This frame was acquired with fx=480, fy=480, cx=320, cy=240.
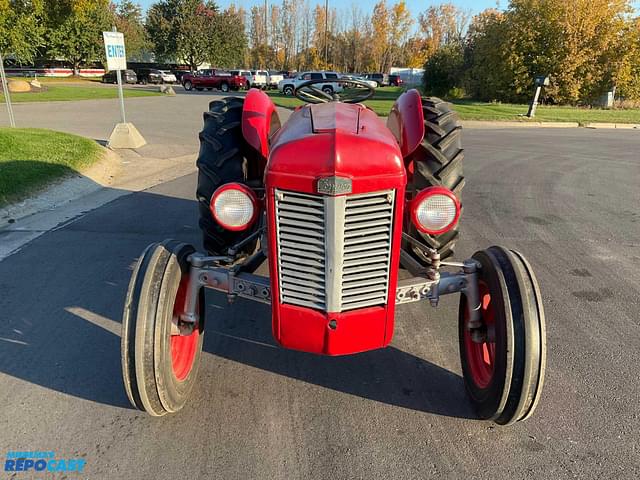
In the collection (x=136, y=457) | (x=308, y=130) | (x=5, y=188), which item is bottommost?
(x=136, y=457)

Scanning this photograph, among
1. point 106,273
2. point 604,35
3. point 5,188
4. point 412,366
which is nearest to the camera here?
point 412,366

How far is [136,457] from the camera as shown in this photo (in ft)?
7.47

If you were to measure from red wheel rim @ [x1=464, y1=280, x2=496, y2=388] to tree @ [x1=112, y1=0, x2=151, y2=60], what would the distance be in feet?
216

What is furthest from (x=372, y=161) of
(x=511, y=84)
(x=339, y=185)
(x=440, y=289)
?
(x=511, y=84)

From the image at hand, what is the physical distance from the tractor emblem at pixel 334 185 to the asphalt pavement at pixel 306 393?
1.26m

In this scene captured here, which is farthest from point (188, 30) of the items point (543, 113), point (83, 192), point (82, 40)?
point (83, 192)

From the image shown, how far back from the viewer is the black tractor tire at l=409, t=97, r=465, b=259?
3268mm

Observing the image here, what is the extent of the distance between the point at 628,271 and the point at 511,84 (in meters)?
22.5

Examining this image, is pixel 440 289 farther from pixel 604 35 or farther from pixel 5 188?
pixel 604 35

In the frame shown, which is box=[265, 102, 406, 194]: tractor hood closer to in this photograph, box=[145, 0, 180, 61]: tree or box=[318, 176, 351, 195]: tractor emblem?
box=[318, 176, 351, 195]: tractor emblem

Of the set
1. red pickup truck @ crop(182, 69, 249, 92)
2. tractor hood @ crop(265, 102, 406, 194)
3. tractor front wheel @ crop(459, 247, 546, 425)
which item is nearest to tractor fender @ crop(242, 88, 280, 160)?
tractor hood @ crop(265, 102, 406, 194)

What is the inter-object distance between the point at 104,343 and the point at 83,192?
460cm

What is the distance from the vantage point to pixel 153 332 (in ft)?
7.52

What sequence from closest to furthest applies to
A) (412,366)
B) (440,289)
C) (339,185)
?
(339,185)
(440,289)
(412,366)
